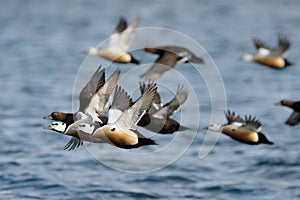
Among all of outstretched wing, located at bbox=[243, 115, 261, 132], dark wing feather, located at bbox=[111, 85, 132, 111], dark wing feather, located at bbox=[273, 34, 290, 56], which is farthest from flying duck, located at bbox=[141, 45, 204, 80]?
dark wing feather, located at bbox=[111, 85, 132, 111]

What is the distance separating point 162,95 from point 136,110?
13.9 meters

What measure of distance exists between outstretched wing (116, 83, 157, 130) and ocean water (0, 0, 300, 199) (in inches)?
101

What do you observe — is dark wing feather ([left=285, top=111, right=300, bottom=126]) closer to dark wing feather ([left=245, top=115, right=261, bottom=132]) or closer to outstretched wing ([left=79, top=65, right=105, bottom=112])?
dark wing feather ([left=245, top=115, right=261, bottom=132])

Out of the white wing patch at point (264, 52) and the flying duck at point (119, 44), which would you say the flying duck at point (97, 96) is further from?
the white wing patch at point (264, 52)

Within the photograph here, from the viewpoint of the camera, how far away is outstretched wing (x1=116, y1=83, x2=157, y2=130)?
1098cm

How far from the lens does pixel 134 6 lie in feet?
140

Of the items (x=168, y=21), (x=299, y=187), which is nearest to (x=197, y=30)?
(x=168, y=21)

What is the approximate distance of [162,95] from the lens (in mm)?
25172

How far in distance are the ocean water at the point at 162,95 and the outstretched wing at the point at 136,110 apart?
8.45ft

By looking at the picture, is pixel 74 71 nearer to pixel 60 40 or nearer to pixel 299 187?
pixel 60 40

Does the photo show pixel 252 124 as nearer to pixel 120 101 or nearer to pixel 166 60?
pixel 166 60

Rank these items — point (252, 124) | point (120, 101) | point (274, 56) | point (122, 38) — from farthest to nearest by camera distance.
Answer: point (274, 56) → point (122, 38) → point (252, 124) → point (120, 101)

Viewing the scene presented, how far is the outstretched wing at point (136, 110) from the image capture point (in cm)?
1098

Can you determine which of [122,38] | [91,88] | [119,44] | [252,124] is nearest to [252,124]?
[252,124]
